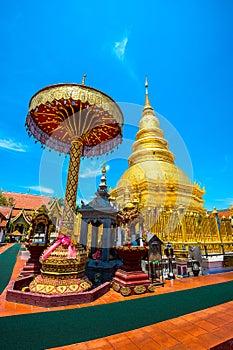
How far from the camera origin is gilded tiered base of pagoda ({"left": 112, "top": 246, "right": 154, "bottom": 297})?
183 inches

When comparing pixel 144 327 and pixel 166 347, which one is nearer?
pixel 166 347

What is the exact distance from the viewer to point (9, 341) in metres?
2.35

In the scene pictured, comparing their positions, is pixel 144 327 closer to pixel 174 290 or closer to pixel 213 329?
pixel 213 329

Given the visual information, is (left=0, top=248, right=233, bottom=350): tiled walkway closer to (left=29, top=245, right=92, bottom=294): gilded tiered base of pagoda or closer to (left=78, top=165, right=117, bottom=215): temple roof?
(left=29, top=245, right=92, bottom=294): gilded tiered base of pagoda

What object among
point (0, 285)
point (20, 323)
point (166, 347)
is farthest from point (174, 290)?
point (0, 285)

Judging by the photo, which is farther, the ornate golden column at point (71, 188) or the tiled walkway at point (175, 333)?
the ornate golden column at point (71, 188)

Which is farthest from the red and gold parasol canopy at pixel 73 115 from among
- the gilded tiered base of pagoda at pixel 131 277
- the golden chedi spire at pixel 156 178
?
the golden chedi spire at pixel 156 178

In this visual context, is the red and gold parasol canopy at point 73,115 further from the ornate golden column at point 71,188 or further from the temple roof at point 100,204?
the temple roof at point 100,204

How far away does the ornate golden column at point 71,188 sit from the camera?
4.96 metres

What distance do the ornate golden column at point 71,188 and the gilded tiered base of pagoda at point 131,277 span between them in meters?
1.66

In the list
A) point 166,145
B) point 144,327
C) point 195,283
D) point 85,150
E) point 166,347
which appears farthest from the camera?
point 166,145

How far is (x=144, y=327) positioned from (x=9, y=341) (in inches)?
73.6

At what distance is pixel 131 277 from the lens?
4.82m

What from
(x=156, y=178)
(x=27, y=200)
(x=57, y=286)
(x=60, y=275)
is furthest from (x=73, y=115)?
(x=27, y=200)
